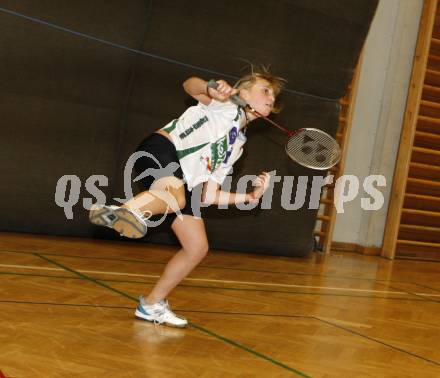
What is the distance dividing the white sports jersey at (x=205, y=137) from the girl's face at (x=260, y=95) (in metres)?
0.07

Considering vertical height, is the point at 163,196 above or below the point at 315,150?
below

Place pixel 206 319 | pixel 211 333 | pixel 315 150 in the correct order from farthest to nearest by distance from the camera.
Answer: pixel 315 150 → pixel 206 319 → pixel 211 333

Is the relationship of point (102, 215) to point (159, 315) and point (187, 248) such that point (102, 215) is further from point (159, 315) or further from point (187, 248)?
point (159, 315)

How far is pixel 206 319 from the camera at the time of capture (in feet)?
12.4

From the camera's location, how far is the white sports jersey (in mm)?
3449

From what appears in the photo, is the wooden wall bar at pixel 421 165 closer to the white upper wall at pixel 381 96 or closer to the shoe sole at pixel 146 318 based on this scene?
the white upper wall at pixel 381 96

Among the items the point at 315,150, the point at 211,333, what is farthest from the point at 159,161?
the point at 315,150

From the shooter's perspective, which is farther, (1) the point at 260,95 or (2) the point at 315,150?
(2) the point at 315,150

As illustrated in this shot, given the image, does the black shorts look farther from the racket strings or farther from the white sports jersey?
the racket strings

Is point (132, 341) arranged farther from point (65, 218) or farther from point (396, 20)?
point (396, 20)

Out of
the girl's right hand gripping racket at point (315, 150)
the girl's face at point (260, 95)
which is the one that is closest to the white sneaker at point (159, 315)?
the girl's face at point (260, 95)

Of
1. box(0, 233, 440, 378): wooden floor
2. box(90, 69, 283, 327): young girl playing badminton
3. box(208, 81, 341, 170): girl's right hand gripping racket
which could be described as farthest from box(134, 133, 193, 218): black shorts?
box(208, 81, 341, 170): girl's right hand gripping racket

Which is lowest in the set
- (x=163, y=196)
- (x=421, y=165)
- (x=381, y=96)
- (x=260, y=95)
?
(x=163, y=196)

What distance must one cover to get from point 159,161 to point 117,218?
399mm
